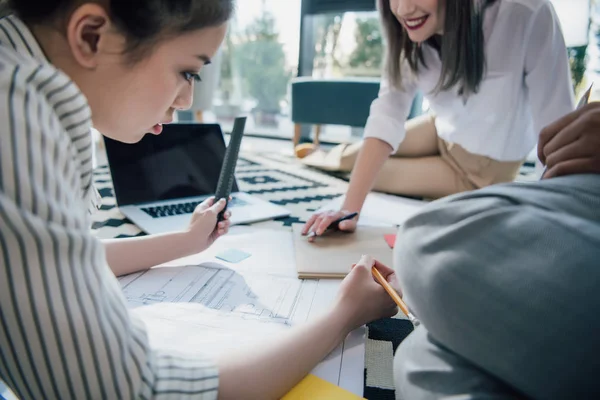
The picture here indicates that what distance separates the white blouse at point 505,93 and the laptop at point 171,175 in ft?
1.22

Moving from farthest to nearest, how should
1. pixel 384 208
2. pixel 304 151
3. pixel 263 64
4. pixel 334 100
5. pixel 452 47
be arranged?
pixel 263 64
pixel 334 100
pixel 304 151
pixel 384 208
pixel 452 47

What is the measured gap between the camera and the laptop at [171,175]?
916 mm

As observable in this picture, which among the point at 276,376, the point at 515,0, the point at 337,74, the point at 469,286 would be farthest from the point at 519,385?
the point at 337,74

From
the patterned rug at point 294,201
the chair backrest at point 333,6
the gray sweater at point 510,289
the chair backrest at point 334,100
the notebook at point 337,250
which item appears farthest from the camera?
the chair backrest at point 333,6

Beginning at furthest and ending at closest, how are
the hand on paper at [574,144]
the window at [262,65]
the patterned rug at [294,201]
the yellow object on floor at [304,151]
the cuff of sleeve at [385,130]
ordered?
the window at [262,65], the yellow object on floor at [304,151], the cuff of sleeve at [385,130], the patterned rug at [294,201], the hand on paper at [574,144]

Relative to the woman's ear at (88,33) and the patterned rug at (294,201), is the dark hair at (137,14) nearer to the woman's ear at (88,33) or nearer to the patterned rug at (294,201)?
the woman's ear at (88,33)

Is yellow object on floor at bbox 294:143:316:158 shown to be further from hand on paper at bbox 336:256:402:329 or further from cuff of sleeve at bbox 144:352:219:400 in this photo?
cuff of sleeve at bbox 144:352:219:400

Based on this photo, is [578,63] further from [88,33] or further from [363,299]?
[88,33]

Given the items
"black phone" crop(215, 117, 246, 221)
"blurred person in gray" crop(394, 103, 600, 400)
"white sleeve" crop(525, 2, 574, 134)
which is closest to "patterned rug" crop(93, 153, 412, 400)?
"blurred person in gray" crop(394, 103, 600, 400)

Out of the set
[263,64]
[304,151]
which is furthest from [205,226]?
[263,64]

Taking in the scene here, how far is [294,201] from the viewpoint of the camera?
1.23 m

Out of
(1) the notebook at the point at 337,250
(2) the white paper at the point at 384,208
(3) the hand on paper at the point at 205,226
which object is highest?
(3) the hand on paper at the point at 205,226

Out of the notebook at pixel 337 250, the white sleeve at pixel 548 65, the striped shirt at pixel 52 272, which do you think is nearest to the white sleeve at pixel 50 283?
the striped shirt at pixel 52 272

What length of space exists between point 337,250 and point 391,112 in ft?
1.53
